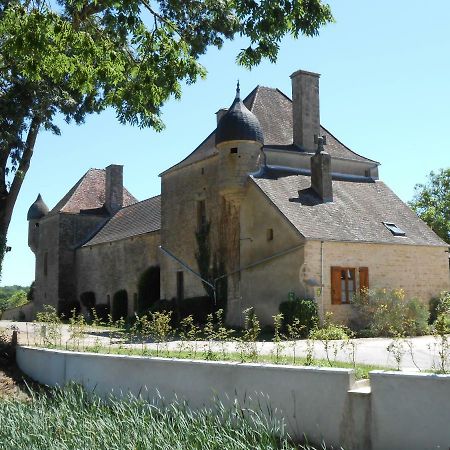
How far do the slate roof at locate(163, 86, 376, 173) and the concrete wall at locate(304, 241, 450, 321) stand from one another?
199 inches

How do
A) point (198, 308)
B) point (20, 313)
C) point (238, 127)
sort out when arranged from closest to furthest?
point (238, 127) → point (198, 308) → point (20, 313)

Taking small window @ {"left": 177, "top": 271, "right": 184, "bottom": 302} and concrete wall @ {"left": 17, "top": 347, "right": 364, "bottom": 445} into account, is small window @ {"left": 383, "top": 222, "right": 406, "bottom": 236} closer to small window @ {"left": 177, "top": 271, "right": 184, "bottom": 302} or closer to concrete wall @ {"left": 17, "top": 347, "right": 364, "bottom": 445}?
small window @ {"left": 177, "top": 271, "right": 184, "bottom": 302}

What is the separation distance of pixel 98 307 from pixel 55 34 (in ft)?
86.9

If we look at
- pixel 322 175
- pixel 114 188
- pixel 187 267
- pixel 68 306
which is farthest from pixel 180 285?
pixel 114 188

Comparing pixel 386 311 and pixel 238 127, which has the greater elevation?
pixel 238 127

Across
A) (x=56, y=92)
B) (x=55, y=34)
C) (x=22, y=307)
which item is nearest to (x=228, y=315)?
(x=56, y=92)

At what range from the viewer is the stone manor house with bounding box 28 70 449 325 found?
19734 mm

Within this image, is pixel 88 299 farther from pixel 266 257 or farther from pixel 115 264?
pixel 266 257

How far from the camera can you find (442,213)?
135 feet

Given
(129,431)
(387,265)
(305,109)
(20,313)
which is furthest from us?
(20,313)

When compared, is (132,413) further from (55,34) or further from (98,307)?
(98,307)

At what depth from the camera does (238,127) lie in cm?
2131

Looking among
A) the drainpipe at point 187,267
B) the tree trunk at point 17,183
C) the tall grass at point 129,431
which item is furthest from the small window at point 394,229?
the tall grass at point 129,431

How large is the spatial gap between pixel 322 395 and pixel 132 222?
26.6 meters
